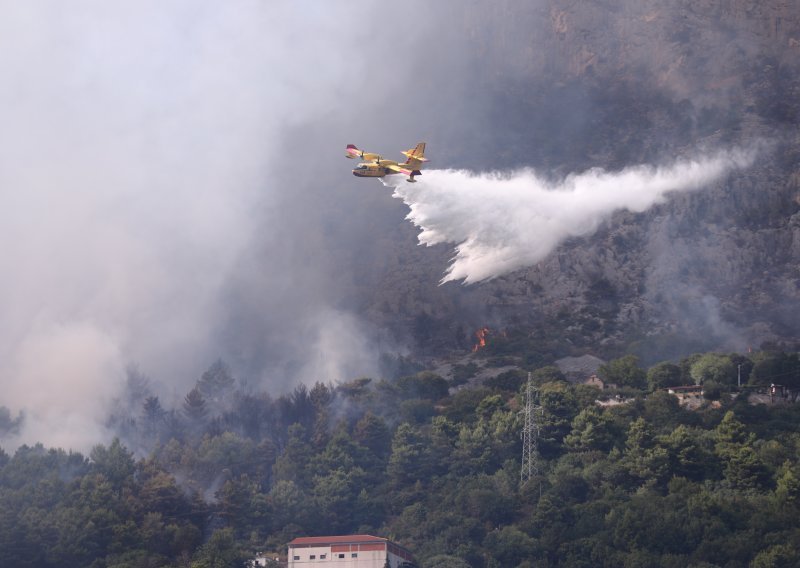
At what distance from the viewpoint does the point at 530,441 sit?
365 ft

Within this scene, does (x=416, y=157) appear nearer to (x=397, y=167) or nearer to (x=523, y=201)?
(x=397, y=167)

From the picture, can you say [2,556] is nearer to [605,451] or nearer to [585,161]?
[605,451]

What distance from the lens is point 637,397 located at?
120062 millimetres

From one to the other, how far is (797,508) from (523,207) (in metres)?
39.8

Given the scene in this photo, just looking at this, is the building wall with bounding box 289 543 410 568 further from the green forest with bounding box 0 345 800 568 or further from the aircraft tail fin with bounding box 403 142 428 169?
the aircraft tail fin with bounding box 403 142 428 169

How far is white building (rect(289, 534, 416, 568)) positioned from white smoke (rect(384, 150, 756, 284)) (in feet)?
77.9

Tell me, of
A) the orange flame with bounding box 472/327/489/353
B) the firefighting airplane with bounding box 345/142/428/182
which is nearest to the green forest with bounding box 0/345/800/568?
the orange flame with bounding box 472/327/489/353

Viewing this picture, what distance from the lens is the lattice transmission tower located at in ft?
359

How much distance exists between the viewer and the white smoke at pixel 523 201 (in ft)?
407

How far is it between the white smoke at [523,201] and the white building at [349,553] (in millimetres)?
23750

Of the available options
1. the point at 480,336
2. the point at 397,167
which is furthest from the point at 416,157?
the point at 480,336

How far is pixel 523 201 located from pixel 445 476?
89.7 ft

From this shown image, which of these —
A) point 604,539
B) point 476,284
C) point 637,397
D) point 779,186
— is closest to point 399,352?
point 476,284

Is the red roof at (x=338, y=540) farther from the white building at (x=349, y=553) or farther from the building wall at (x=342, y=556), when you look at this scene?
the building wall at (x=342, y=556)
